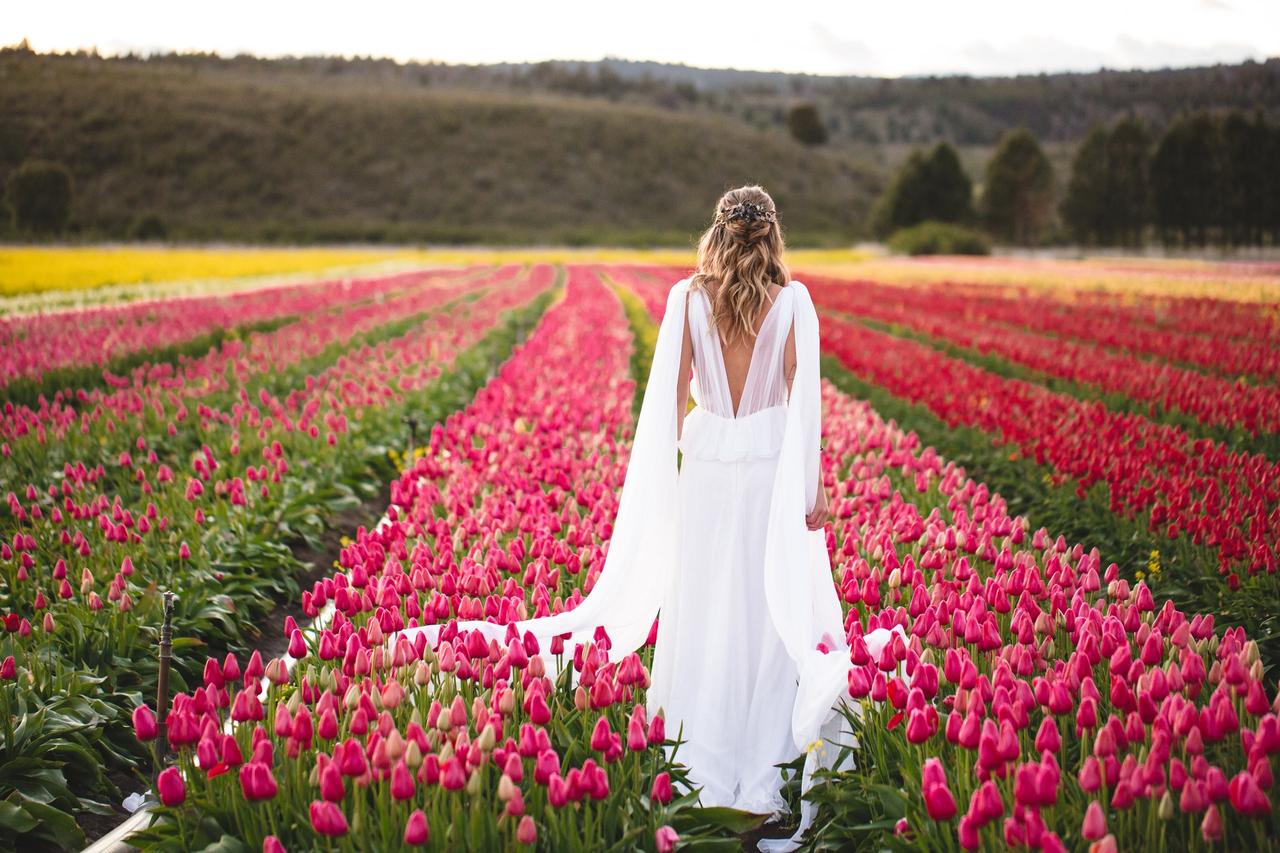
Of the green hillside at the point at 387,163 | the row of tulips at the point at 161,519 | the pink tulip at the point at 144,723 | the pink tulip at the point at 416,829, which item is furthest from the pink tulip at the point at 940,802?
the green hillside at the point at 387,163

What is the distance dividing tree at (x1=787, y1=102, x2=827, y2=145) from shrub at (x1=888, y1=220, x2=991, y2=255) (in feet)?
217

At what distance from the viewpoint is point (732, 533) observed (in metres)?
4.23

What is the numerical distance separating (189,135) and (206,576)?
9377 centimetres

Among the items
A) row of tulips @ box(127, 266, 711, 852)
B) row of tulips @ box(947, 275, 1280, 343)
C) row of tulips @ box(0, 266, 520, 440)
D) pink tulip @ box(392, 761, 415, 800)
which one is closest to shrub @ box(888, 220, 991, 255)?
row of tulips @ box(947, 275, 1280, 343)

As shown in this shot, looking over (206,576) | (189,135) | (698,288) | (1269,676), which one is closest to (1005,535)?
(1269,676)

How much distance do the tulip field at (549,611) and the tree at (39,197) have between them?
40.3m

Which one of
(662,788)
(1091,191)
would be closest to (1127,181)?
(1091,191)

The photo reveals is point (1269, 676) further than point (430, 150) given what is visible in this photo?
No

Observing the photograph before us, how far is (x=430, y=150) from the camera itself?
3752 inches

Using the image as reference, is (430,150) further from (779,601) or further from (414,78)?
(779,601)

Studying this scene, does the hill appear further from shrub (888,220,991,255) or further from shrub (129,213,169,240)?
shrub (888,220,991,255)

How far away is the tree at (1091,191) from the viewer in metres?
73.2

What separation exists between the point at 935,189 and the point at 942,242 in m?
11.9

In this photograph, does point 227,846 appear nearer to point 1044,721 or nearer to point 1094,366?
point 1044,721
